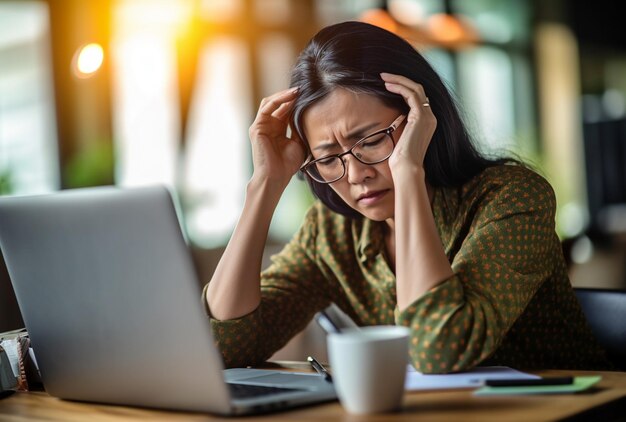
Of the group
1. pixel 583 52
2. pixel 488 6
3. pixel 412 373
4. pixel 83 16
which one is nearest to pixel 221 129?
pixel 83 16

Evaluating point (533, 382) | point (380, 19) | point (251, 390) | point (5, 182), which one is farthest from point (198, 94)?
point (533, 382)

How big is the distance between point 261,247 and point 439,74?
0.49 metres

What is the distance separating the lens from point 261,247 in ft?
5.27

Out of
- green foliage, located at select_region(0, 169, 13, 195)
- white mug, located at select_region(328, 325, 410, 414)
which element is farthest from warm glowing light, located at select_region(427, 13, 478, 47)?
white mug, located at select_region(328, 325, 410, 414)

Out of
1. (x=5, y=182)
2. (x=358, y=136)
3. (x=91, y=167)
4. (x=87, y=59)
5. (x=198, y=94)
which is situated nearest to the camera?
(x=358, y=136)

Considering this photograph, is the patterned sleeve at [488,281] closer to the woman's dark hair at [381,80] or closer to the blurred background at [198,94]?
the woman's dark hair at [381,80]

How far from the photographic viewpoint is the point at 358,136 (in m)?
1.54

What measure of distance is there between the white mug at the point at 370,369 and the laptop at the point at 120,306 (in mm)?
104

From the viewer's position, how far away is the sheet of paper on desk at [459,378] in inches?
44.7

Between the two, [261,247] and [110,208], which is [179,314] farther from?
[261,247]

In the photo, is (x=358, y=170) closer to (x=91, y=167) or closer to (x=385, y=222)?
(x=385, y=222)

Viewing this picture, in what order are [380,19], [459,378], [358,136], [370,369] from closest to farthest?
[370,369], [459,378], [358,136], [380,19]

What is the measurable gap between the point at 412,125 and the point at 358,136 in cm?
13

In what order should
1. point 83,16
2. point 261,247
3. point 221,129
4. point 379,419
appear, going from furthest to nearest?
1. point 221,129
2. point 83,16
3. point 261,247
4. point 379,419
